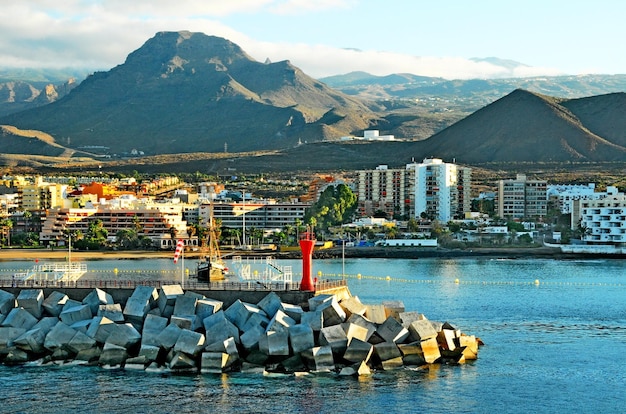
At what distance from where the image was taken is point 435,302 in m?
53.3

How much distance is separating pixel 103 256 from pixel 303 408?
62189mm

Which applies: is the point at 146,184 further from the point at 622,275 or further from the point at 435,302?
the point at 435,302

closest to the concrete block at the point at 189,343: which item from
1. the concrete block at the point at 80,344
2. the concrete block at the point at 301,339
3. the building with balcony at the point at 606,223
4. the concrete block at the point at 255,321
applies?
the concrete block at the point at 255,321

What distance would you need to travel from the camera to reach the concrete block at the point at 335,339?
33.0m

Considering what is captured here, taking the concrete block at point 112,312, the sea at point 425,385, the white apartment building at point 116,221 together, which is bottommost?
the sea at point 425,385

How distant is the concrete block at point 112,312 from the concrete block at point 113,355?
146cm

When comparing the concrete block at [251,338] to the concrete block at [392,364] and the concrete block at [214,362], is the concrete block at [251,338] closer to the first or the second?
the concrete block at [214,362]

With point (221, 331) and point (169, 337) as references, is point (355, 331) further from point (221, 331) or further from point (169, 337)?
point (169, 337)

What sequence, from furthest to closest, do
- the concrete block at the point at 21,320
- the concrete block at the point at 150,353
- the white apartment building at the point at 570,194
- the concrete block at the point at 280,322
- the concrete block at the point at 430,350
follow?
the white apartment building at the point at 570,194
the concrete block at the point at 21,320
the concrete block at the point at 430,350
the concrete block at the point at 150,353
the concrete block at the point at 280,322

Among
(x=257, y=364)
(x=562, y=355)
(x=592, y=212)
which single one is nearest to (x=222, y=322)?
(x=257, y=364)

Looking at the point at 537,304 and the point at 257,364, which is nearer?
the point at 257,364

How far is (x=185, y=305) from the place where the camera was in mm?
34844

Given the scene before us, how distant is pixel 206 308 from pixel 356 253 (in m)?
60.6

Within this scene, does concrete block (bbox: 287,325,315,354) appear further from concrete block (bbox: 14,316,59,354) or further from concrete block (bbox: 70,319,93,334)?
concrete block (bbox: 14,316,59,354)
